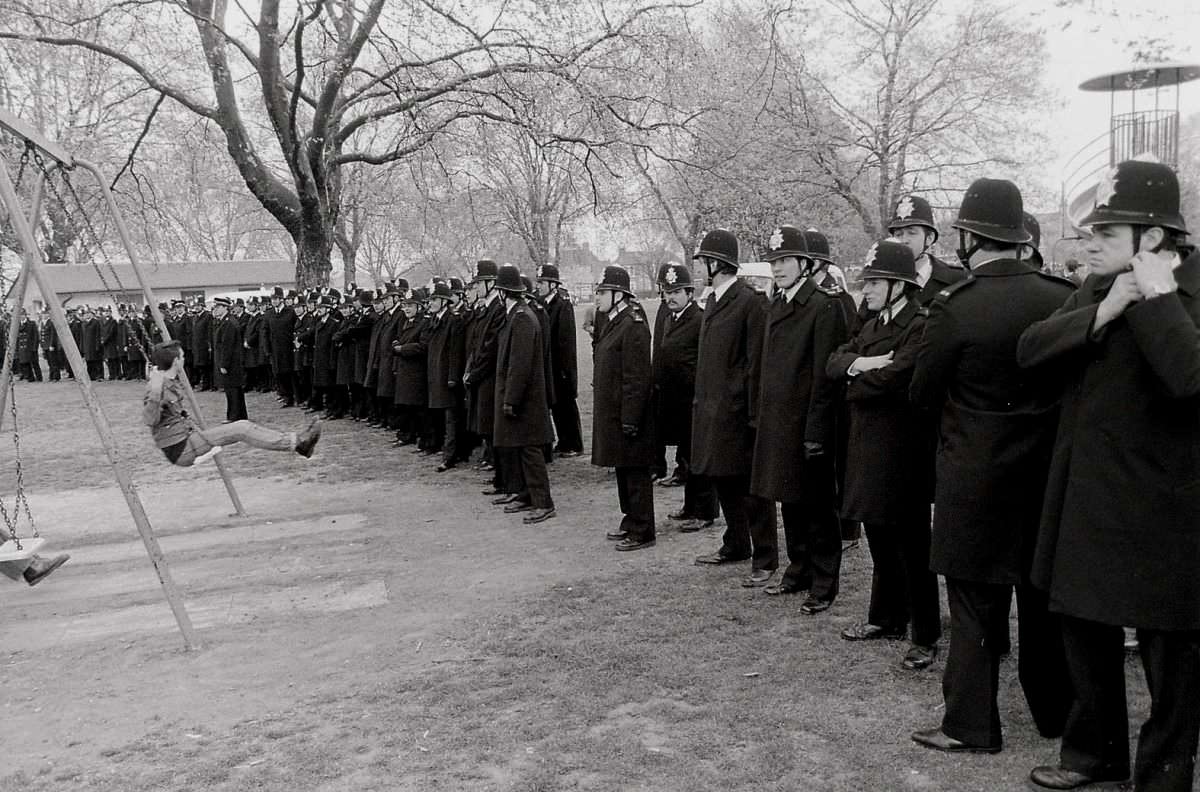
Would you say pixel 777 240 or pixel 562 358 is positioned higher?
pixel 777 240

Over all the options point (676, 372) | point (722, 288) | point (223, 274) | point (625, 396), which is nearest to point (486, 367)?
point (676, 372)

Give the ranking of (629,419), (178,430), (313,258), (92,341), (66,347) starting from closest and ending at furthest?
1. (66,347)
2. (629,419)
3. (178,430)
4. (313,258)
5. (92,341)

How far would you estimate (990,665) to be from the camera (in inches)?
166

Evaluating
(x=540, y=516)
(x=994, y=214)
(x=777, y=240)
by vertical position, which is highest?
(x=777, y=240)

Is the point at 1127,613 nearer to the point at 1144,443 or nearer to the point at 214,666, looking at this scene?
the point at 1144,443

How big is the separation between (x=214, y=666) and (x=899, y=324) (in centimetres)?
440

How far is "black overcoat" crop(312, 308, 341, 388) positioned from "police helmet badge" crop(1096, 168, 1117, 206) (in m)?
15.3

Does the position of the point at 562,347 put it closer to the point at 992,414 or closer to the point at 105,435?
the point at 105,435

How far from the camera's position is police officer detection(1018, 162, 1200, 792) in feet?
11.1

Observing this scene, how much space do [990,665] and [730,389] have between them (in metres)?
3.13

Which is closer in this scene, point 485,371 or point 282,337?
point 485,371

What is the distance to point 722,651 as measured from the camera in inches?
222

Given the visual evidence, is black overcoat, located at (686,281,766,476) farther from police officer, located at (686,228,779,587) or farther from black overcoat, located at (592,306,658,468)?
black overcoat, located at (592,306,658,468)

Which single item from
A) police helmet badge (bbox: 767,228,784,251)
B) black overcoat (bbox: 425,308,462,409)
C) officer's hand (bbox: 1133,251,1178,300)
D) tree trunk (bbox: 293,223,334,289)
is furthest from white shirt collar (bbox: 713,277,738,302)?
tree trunk (bbox: 293,223,334,289)
